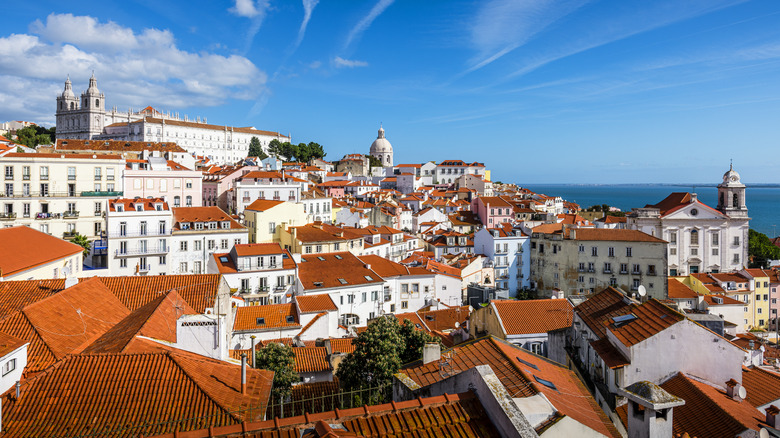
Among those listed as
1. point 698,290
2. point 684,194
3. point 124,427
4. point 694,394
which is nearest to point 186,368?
point 124,427

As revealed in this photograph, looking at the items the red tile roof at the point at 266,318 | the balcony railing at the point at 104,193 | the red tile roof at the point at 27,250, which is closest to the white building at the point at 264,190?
the balcony railing at the point at 104,193

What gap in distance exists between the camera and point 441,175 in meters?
122

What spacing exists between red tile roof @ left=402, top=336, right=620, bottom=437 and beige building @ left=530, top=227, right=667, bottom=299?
35.1 meters

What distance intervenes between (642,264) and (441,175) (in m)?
79.7

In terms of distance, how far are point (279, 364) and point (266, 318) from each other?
1087cm

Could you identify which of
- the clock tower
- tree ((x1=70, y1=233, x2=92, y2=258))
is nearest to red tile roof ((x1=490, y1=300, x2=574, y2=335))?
tree ((x1=70, y1=233, x2=92, y2=258))

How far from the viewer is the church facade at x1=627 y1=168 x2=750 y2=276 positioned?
54938 millimetres

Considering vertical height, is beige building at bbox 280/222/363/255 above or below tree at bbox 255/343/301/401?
above

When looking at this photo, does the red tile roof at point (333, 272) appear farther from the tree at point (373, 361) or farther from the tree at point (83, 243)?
the tree at point (83, 243)

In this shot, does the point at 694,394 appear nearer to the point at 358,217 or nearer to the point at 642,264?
the point at 642,264

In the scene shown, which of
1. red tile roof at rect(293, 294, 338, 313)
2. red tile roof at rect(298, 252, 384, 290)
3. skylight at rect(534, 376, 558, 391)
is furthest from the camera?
red tile roof at rect(298, 252, 384, 290)

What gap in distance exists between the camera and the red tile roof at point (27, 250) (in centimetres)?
2211

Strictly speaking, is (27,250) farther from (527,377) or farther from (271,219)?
(527,377)

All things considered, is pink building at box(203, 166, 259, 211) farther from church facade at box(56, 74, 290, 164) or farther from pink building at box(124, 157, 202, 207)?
church facade at box(56, 74, 290, 164)
